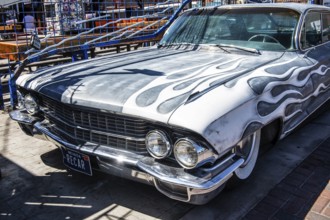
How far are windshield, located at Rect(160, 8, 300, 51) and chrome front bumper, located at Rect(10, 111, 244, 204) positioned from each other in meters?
1.77

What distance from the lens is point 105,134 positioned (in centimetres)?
264

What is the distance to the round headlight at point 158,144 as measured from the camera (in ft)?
7.63

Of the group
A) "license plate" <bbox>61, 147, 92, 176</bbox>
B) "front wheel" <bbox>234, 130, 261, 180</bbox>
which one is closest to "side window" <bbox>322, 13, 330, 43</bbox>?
"front wheel" <bbox>234, 130, 261, 180</bbox>

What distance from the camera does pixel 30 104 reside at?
3.40m

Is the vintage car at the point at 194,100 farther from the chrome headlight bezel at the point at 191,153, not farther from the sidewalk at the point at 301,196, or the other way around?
the sidewalk at the point at 301,196

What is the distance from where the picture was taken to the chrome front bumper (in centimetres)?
220

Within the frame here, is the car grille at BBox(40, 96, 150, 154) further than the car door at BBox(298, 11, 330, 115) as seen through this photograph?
No

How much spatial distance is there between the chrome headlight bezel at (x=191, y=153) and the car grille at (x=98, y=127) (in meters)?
0.30

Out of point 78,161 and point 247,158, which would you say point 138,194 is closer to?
point 78,161

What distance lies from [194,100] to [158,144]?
39 cm

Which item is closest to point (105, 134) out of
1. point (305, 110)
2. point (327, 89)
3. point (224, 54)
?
point (224, 54)

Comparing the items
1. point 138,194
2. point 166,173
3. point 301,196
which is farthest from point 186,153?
point 301,196

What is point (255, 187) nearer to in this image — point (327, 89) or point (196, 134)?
point (196, 134)

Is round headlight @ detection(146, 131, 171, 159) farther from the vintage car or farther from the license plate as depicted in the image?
the license plate
